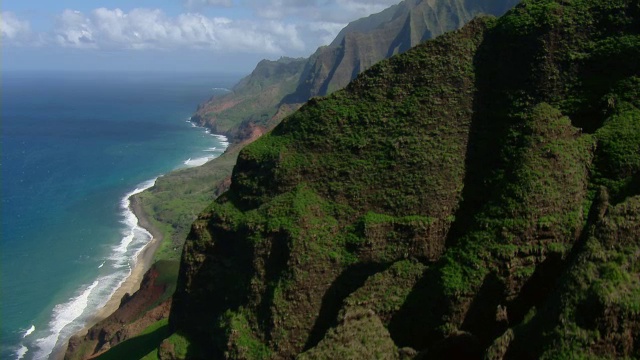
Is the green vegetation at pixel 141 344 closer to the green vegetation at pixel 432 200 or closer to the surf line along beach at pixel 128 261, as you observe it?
the green vegetation at pixel 432 200

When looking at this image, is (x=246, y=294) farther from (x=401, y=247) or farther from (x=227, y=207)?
(x=401, y=247)

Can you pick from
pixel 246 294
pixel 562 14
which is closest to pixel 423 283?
pixel 246 294

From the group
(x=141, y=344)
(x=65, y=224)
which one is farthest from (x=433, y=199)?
(x=65, y=224)

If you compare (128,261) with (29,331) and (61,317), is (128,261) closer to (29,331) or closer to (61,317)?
Result: (61,317)

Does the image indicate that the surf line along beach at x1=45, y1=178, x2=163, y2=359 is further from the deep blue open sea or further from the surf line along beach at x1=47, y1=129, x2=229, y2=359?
the deep blue open sea

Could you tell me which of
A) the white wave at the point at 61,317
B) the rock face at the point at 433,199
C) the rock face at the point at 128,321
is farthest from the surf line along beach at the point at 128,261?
the rock face at the point at 433,199

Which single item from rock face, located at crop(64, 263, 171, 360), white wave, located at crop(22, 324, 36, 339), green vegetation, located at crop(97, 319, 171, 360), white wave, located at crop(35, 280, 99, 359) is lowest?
white wave, located at crop(22, 324, 36, 339)

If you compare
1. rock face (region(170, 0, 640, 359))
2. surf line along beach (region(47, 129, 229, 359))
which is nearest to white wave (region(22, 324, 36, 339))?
surf line along beach (region(47, 129, 229, 359))
